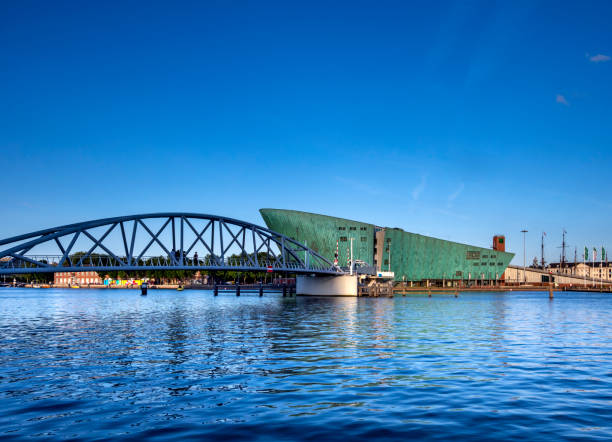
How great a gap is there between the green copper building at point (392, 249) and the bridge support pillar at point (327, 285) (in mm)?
31435

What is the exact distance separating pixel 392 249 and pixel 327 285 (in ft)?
183

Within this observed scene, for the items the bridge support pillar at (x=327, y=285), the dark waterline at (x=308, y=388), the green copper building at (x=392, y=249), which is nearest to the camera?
the dark waterline at (x=308, y=388)

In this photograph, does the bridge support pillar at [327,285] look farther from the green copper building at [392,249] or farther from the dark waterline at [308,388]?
the dark waterline at [308,388]

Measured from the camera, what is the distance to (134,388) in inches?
685

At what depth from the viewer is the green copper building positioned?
164500 mm

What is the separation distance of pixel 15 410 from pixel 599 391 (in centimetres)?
1659

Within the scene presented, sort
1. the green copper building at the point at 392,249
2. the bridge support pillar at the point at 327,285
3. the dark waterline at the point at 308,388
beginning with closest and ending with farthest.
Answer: the dark waterline at the point at 308,388
the bridge support pillar at the point at 327,285
the green copper building at the point at 392,249

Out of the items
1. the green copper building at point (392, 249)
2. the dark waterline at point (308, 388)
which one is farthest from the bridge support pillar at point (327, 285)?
the dark waterline at point (308, 388)

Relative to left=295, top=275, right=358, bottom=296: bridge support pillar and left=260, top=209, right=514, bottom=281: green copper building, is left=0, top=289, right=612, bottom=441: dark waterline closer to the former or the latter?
left=295, top=275, right=358, bottom=296: bridge support pillar

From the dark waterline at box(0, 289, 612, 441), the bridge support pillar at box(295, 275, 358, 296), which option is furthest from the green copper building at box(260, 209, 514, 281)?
the dark waterline at box(0, 289, 612, 441)

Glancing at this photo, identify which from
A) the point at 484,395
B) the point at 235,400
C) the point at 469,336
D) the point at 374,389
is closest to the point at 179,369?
the point at 235,400

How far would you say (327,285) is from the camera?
12038 centimetres

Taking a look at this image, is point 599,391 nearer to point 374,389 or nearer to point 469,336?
point 374,389

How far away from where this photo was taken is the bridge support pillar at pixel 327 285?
117 meters
